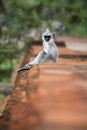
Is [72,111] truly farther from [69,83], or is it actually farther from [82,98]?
[69,83]

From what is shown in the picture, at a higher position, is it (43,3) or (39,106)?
(43,3)

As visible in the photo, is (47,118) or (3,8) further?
(3,8)

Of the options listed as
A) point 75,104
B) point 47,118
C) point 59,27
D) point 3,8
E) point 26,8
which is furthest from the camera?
point 59,27

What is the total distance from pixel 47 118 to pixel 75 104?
1.29 ft

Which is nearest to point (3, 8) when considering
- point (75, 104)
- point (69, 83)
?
point (69, 83)

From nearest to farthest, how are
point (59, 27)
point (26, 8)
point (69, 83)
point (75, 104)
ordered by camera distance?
point (75, 104) → point (69, 83) → point (26, 8) → point (59, 27)

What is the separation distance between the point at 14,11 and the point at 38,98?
9.81 m

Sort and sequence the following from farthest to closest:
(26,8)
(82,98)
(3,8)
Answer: (26,8)
(3,8)
(82,98)

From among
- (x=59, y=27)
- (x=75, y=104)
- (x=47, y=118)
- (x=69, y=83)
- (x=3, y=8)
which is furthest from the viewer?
(x=59, y=27)

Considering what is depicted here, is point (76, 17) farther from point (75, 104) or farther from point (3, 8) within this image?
point (75, 104)

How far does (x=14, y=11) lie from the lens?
41.9 ft

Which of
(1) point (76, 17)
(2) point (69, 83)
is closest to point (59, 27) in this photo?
(1) point (76, 17)

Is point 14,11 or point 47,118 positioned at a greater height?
point 14,11

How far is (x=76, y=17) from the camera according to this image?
13164 mm
